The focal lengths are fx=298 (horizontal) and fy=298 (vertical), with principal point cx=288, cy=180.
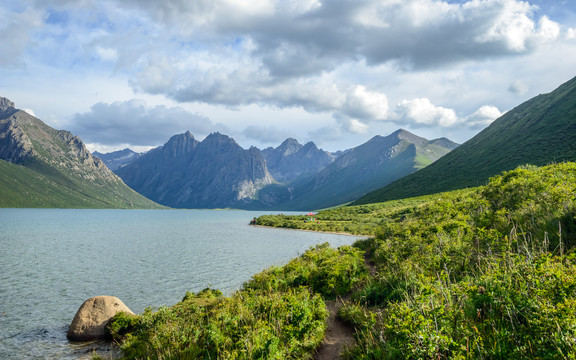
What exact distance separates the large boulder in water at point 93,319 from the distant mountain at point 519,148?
140630 mm

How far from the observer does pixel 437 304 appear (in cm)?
905

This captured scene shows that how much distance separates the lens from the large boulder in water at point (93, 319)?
65.7ft

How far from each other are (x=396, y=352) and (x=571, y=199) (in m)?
15.2

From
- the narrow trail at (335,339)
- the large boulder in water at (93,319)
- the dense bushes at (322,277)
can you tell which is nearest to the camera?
the narrow trail at (335,339)

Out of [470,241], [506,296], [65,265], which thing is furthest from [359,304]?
[65,265]

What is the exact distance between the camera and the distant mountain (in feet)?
435

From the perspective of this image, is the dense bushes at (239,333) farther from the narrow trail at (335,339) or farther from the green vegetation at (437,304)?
the narrow trail at (335,339)

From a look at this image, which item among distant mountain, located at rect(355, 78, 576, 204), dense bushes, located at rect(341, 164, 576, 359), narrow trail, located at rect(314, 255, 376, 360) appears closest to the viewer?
dense bushes, located at rect(341, 164, 576, 359)

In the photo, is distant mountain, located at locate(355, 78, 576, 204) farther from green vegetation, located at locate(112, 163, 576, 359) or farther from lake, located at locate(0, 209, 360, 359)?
lake, located at locate(0, 209, 360, 359)

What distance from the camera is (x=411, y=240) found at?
76.8 feet

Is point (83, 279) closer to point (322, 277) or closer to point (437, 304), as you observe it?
point (322, 277)

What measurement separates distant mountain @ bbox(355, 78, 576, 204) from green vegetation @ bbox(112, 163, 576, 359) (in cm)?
12322

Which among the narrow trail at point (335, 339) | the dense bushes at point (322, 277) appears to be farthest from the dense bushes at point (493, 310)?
the dense bushes at point (322, 277)

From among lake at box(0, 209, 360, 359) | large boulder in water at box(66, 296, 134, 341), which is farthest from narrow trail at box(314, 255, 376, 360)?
large boulder in water at box(66, 296, 134, 341)
